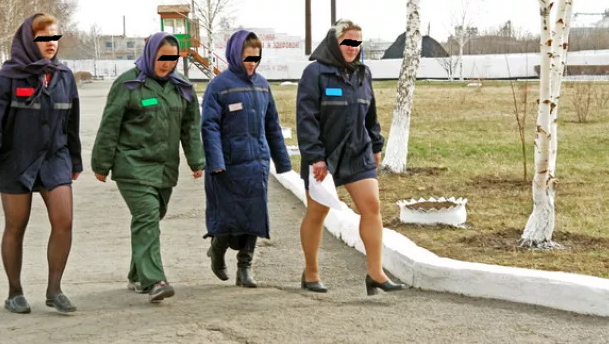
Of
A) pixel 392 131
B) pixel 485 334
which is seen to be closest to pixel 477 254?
pixel 485 334

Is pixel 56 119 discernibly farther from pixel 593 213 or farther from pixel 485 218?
pixel 593 213

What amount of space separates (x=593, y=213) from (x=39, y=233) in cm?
470

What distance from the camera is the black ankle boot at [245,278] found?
6.16m

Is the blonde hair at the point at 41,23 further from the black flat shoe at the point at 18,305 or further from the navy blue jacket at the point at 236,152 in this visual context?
the black flat shoe at the point at 18,305

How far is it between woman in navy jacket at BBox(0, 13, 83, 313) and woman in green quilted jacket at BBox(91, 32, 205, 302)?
0.72 ft

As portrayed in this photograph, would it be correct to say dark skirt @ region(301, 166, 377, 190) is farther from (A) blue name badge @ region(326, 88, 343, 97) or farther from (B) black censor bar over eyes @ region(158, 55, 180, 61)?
(B) black censor bar over eyes @ region(158, 55, 180, 61)

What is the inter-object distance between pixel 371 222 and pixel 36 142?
1.89m

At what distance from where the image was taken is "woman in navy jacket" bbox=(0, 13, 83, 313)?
536cm

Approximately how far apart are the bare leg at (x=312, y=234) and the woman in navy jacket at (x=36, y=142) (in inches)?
55.3

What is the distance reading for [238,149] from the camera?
6.04m

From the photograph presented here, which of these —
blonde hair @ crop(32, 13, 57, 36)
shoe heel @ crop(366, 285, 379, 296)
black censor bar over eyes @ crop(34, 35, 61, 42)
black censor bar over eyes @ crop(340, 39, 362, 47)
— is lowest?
Answer: shoe heel @ crop(366, 285, 379, 296)

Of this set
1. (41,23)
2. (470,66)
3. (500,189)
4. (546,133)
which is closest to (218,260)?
(41,23)

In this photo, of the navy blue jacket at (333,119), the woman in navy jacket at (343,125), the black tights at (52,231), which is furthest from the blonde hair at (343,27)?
the black tights at (52,231)

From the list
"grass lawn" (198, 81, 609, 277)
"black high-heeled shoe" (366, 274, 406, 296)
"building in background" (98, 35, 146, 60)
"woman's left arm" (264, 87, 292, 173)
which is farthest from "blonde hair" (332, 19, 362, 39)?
"building in background" (98, 35, 146, 60)
